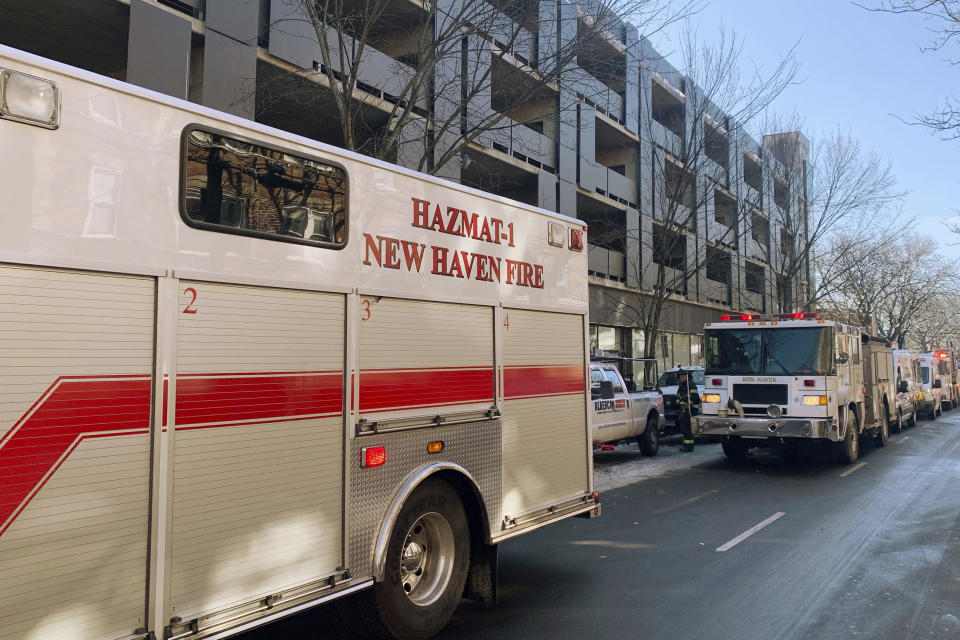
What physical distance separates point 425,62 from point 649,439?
28.6 ft

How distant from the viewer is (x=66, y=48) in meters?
12.9

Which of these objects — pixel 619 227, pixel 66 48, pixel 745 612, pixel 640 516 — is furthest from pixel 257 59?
pixel 619 227

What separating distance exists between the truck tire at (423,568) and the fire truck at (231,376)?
0.02m

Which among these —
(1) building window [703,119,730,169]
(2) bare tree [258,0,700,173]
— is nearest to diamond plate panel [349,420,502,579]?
(2) bare tree [258,0,700,173]

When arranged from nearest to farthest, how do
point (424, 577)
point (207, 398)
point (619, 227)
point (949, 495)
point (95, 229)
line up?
point (95, 229)
point (207, 398)
point (424, 577)
point (949, 495)
point (619, 227)

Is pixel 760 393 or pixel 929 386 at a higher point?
pixel 760 393

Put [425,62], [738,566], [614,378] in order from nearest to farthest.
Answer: [738,566] < [425,62] < [614,378]

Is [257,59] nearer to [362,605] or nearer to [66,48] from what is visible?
[66,48]

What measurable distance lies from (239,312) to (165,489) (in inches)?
37.3

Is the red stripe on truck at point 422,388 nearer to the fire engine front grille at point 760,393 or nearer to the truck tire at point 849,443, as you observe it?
the fire engine front grille at point 760,393

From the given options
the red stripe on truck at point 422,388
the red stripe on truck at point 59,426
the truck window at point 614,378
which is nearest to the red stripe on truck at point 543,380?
the red stripe on truck at point 422,388

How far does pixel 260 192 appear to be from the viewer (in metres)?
3.96

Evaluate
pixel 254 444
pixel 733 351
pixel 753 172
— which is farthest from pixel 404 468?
pixel 753 172

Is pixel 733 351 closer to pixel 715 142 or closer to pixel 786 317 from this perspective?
pixel 786 317
